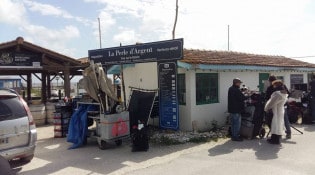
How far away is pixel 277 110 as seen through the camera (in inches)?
352

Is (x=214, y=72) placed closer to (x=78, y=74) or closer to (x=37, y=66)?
(x=37, y=66)

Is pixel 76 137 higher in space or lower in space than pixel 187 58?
lower

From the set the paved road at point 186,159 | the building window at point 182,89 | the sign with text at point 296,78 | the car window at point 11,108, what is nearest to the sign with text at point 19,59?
the paved road at point 186,159

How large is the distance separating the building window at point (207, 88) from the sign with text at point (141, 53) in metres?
1.52

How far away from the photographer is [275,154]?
7648mm

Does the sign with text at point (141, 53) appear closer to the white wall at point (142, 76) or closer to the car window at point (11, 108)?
the white wall at point (142, 76)

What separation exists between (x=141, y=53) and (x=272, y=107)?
4355mm

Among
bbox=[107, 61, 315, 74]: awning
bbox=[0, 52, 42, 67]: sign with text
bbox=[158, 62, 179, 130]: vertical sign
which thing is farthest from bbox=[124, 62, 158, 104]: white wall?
bbox=[0, 52, 42, 67]: sign with text

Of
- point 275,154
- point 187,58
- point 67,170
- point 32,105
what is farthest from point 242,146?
point 32,105

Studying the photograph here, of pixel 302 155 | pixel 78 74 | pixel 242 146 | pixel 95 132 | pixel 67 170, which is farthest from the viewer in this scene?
pixel 78 74

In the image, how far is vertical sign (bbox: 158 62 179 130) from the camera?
1015 cm

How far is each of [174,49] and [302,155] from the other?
4.52 m

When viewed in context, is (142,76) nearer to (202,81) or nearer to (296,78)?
(202,81)

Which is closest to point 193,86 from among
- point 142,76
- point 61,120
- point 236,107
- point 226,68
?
point 226,68
